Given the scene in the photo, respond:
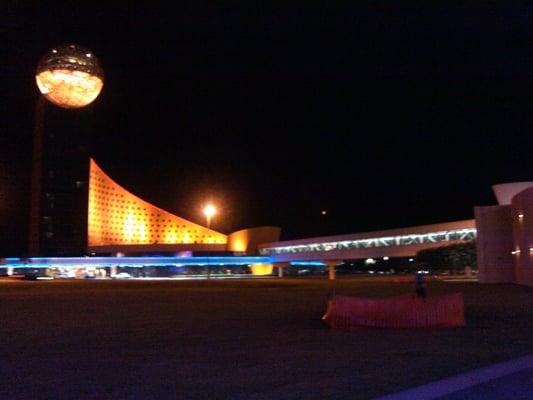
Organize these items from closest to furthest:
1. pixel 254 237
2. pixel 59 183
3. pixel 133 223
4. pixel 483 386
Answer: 1. pixel 483 386
2. pixel 254 237
3. pixel 59 183
4. pixel 133 223

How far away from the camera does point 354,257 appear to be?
8419cm

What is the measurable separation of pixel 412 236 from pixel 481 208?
31.7m

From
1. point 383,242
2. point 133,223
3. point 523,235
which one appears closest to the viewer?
point 523,235

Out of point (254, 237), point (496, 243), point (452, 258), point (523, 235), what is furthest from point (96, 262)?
point (523, 235)

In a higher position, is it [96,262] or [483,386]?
[96,262]

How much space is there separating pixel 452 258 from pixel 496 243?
23.7m

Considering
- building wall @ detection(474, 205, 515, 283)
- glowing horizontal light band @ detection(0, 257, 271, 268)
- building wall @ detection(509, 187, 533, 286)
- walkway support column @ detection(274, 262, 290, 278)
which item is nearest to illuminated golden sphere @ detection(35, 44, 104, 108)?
Result: building wall @ detection(509, 187, 533, 286)

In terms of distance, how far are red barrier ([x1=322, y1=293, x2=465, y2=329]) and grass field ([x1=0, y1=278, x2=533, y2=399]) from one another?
2.04 feet

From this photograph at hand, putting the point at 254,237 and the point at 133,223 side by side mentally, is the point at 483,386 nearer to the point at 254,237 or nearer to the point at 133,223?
the point at 254,237

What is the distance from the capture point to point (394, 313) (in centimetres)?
1636

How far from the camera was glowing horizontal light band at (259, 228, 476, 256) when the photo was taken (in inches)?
2800

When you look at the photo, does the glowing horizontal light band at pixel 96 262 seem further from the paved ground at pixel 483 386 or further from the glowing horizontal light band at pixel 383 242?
the paved ground at pixel 483 386

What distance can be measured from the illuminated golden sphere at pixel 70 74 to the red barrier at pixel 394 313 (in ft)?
70.6

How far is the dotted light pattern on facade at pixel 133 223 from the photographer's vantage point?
116 meters
